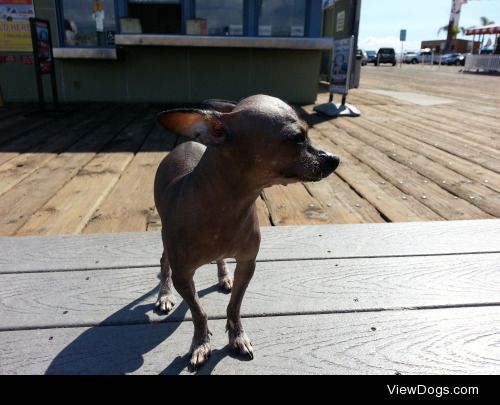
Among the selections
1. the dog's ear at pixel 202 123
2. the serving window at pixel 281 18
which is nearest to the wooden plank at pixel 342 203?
the dog's ear at pixel 202 123

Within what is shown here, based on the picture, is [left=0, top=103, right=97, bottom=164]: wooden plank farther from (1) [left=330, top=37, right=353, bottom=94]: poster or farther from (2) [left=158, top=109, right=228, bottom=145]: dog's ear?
(1) [left=330, top=37, right=353, bottom=94]: poster

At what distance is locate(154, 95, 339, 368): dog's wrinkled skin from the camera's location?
1577 millimetres

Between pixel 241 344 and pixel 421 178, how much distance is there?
3392 millimetres

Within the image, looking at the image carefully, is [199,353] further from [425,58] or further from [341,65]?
[425,58]

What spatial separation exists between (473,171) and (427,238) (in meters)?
2.20

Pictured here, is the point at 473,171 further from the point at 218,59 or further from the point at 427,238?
the point at 218,59

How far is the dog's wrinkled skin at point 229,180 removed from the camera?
1577 mm

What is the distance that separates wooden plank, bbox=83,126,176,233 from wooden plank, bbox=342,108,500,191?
126 inches

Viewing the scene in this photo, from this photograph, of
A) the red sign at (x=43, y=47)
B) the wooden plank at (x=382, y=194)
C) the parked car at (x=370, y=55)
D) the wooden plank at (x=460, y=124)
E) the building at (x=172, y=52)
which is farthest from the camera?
the parked car at (x=370, y=55)

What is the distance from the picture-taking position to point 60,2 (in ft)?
28.5

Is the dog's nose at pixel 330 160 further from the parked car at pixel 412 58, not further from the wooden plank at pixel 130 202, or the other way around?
the parked car at pixel 412 58

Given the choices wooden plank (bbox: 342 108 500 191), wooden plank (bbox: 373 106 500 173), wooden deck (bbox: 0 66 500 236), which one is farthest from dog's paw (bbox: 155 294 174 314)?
wooden plank (bbox: 373 106 500 173)

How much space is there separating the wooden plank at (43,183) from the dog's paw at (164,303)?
1615 millimetres

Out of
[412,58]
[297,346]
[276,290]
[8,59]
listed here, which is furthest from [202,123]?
[412,58]
